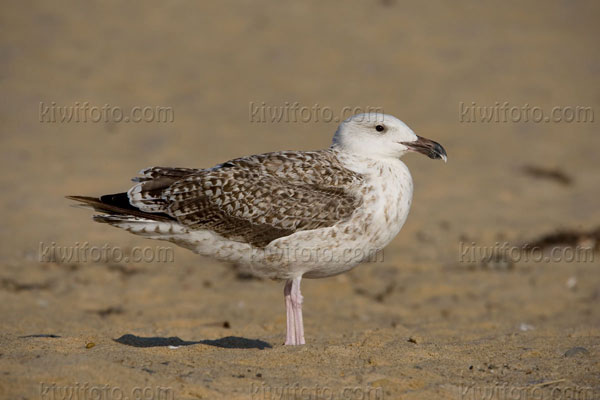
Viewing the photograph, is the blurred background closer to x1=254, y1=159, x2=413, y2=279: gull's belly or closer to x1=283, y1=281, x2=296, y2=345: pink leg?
x1=283, y1=281, x2=296, y2=345: pink leg

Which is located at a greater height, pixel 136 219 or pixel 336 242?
pixel 136 219

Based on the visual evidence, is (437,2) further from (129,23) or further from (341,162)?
(341,162)

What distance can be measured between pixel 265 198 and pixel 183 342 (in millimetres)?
1785

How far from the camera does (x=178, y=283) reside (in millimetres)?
11500

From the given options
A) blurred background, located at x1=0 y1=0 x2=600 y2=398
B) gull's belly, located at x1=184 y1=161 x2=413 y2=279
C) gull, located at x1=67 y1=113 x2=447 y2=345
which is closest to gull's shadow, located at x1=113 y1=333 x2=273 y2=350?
blurred background, located at x1=0 y1=0 x2=600 y2=398

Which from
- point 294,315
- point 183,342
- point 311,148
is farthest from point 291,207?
point 311,148

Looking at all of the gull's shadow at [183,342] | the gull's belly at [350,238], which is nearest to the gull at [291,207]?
the gull's belly at [350,238]

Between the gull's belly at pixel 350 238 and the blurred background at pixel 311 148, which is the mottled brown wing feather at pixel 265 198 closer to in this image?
the gull's belly at pixel 350 238

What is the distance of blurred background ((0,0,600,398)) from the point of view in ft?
21.9

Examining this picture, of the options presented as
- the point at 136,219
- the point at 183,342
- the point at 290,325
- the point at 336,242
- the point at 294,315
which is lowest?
the point at 183,342

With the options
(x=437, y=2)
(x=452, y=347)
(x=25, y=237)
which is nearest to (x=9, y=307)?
(x=25, y=237)

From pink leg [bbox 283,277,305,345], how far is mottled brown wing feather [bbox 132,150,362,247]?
0.63 meters

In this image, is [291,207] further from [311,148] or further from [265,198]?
[311,148]

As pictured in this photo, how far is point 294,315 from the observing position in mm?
7590
